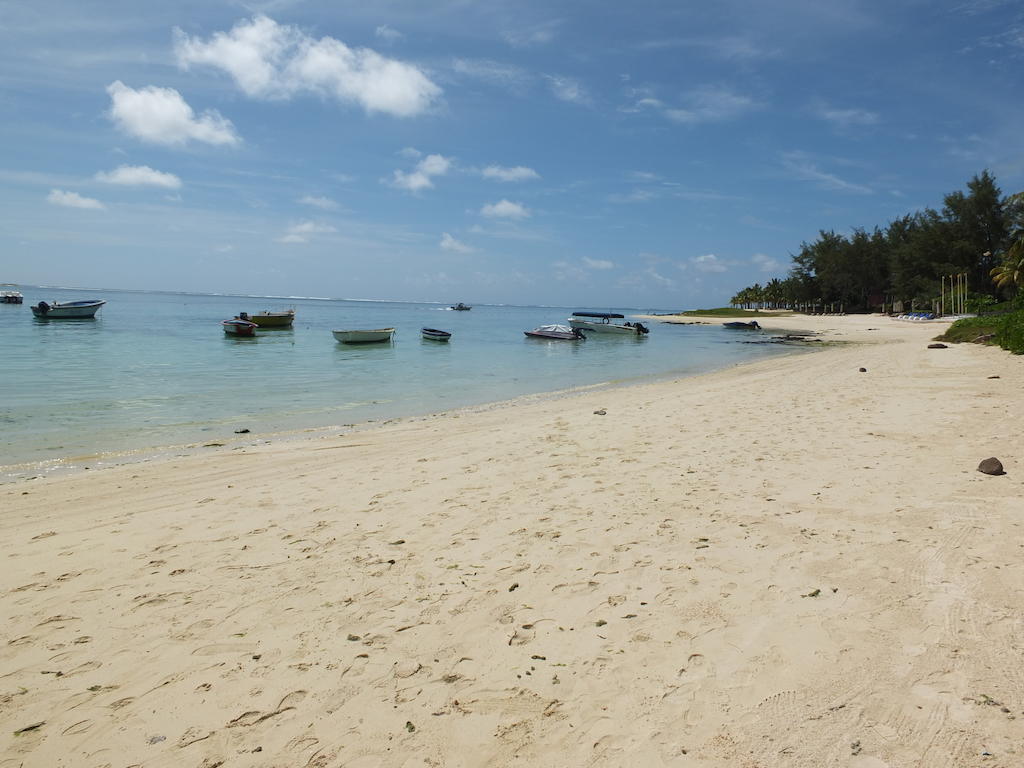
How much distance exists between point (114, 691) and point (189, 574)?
1725 mm

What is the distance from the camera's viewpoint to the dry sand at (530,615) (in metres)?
3.17

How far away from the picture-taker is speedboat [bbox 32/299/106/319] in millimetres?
61969

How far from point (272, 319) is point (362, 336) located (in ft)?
63.9

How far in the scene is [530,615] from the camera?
444cm

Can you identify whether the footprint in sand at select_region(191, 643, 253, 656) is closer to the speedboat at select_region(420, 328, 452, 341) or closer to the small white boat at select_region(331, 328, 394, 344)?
the small white boat at select_region(331, 328, 394, 344)

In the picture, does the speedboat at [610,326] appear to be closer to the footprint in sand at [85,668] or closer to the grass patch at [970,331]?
the grass patch at [970,331]

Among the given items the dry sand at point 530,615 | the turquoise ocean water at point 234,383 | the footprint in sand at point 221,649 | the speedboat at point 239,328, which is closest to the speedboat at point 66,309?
the turquoise ocean water at point 234,383

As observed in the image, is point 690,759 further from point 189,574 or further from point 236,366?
point 236,366

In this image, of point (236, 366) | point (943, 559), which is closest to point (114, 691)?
point (943, 559)

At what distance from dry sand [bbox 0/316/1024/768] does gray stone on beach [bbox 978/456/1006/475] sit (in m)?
0.11

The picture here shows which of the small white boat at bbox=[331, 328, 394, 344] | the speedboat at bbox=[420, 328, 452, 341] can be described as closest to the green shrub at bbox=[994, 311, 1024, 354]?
the speedboat at bbox=[420, 328, 452, 341]

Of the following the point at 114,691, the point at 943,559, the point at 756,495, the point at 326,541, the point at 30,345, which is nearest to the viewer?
the point at 114,691

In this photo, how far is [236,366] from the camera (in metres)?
28.8

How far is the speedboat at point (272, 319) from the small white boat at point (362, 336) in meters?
17.2
